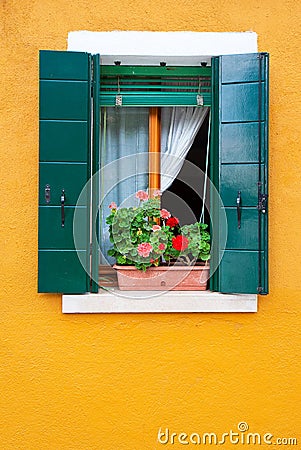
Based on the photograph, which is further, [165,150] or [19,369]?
[165,150]

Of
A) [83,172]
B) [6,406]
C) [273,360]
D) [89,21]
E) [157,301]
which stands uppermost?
[89,21]

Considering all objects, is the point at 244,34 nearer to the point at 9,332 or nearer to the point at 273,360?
the point at 273,360

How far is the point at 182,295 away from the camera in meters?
4.04

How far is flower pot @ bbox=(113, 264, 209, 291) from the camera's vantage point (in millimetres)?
4074

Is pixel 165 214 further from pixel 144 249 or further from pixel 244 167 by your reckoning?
pixel 244 167

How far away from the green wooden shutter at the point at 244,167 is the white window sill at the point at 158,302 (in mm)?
107

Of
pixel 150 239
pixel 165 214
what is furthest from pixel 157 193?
pixel 150 239

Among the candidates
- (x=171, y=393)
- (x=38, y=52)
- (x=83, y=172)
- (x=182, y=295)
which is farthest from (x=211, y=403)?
(x=38, y=52)

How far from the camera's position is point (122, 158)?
434 cm

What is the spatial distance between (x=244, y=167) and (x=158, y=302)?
98 centimetres

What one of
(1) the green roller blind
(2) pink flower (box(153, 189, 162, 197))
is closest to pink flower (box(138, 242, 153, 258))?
(2) pink flower (box(153, 189, 162, 197))

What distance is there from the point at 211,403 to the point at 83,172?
5.37 ft

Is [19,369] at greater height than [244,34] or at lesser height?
lesser

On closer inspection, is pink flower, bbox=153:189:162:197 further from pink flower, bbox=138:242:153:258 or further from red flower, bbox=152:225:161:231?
pink flower, bbox=138:242:153:258
